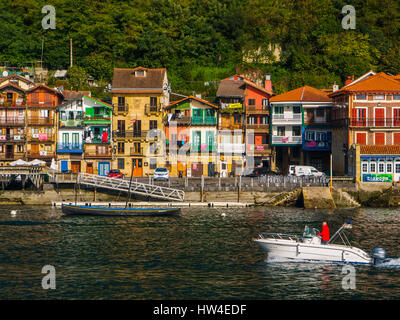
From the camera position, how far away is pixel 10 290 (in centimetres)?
3484

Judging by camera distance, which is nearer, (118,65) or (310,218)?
(310,218)

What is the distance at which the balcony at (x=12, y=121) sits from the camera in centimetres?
9158

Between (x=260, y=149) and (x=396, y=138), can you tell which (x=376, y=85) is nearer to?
(x=396, y=138)

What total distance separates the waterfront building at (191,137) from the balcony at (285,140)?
8.55 meters

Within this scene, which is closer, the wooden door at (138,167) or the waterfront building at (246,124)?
the wooden door at (138,167)

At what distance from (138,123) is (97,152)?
278 inches

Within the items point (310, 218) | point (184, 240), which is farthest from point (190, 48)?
point (184, 240)

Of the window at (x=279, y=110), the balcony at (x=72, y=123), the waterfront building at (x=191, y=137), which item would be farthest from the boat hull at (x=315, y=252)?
the balcony at (x=72, y=123)

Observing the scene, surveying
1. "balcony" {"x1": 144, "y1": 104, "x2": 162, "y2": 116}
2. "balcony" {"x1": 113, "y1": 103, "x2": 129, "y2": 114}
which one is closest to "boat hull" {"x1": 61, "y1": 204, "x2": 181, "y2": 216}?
"balcony" {"x1": 144, "y1": 104, "x2": 162, "y2": 116}

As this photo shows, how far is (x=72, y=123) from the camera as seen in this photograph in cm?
9206

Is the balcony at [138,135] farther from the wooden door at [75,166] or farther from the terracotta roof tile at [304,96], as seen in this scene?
the terracotta roof tile at [304,96]

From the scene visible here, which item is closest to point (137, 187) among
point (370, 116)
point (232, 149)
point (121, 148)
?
point (121, 148)
